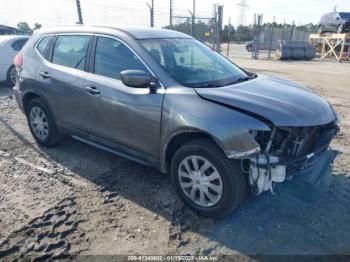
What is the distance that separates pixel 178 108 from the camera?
10.4 feet

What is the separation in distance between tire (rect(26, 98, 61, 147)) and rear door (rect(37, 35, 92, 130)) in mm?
214

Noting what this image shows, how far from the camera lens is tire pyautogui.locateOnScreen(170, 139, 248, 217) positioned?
298 cm

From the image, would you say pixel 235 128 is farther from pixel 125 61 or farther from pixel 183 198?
pixel 125 61

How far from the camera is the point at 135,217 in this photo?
3332mm

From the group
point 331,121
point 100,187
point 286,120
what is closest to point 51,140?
point 100,187

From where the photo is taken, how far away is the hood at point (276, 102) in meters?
2.96

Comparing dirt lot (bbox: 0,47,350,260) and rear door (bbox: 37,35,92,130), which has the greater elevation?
rear door (bbox: 37,35,92,130)

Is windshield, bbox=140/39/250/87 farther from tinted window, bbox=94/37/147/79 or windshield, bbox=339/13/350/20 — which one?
windshield, bbox=339/13/350/20

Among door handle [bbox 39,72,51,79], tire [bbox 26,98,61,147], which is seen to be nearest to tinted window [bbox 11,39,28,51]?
tire [bbox 26,98,61,147]

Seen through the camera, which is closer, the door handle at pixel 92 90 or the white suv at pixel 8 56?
the door handle at pixel 92 90

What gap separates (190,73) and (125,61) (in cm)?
77

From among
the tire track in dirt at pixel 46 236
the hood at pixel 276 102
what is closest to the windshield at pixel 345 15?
the hood at pixel 276 102

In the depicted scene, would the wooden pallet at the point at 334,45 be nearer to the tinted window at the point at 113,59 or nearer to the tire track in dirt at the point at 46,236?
the tinted window at the point at 113,59

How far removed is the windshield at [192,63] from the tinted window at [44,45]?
1786 millimetres
